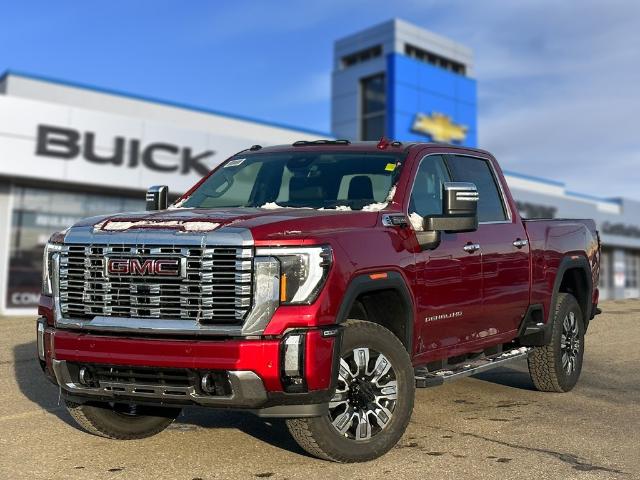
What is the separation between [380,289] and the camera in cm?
456

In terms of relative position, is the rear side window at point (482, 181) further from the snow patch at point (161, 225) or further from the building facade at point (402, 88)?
the building facade at point (402, 88)

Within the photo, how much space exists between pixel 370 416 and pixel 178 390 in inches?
47.3

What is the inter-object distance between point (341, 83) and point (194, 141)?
3365cm

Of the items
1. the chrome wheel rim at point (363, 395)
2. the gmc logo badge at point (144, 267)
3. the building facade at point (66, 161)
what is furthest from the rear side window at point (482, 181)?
the building facade at point (66, 161)

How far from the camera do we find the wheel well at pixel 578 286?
24.7 ft

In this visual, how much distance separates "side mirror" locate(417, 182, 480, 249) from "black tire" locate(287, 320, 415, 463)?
824 mm

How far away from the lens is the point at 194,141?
2255 cm

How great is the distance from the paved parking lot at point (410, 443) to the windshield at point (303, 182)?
1668mm

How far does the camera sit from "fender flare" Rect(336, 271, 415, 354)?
4.20 meters

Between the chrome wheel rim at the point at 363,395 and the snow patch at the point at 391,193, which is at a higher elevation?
the snow patch at the point at 391,193

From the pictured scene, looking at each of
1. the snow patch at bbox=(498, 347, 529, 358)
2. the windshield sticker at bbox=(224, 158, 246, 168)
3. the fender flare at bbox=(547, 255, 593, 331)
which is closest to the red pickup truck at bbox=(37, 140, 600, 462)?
the windshield sticker at bbox=(224, 158, 246, 168)

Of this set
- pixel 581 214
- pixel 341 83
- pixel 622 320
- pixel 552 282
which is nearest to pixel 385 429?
pixel 552 282

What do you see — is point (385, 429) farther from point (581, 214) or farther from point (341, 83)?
point (341, 83)

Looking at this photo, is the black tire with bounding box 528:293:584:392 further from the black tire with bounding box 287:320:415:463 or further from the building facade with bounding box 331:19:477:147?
the building facade with bounding box 331:19:477:147
